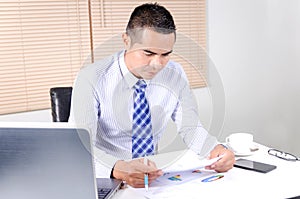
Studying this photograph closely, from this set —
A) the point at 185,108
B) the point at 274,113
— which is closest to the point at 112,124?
the point at 185,108

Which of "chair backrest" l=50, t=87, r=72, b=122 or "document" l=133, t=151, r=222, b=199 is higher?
"chair backrest" l=50, t=87, r=72, b=122

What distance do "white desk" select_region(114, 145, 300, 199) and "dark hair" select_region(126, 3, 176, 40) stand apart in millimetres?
524

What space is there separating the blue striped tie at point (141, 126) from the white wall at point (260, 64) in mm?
1479

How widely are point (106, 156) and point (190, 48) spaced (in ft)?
1.55

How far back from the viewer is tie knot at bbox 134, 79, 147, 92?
1385 mm

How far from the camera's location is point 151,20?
4.49 feet

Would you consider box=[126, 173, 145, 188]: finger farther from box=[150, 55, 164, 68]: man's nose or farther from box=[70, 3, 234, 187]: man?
box=[150, 55, 164, 68]: man's nose

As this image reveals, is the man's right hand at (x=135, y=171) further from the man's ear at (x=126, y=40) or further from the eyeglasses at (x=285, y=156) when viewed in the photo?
the eyeglasses at (x=285, y=156)

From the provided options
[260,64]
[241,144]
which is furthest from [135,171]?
[260,64]

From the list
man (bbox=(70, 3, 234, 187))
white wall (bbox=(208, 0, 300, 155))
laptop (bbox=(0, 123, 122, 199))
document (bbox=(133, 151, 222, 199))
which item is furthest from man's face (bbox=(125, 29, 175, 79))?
white wall (bbox=(208, 0, 300, 155))

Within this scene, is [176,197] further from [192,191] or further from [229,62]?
[229,62]

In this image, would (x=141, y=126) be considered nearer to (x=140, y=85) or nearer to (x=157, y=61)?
(x=140, y=85)

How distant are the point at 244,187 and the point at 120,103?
503mm

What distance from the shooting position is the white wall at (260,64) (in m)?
3.02
